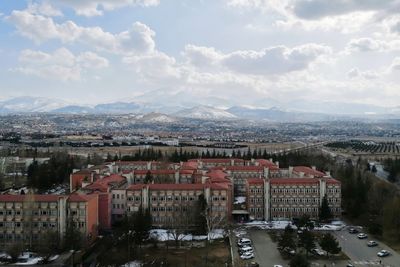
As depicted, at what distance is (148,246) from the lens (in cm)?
2259

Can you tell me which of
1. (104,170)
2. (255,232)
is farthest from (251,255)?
(104,170)

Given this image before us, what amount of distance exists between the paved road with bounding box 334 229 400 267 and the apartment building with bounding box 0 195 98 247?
485 inches

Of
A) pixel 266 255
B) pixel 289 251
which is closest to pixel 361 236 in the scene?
pixel 289 251

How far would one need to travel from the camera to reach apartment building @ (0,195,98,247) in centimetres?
2262

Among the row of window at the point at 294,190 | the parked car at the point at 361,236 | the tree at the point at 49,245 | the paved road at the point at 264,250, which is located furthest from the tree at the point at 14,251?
the parked car at the point at 361,236

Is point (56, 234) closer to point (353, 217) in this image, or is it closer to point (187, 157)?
point (353, 217)

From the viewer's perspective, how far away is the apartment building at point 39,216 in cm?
2262

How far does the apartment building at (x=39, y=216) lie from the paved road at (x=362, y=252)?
12.3m

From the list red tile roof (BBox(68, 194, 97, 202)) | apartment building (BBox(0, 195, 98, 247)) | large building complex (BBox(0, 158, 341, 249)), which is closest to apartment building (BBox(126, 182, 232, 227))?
large building complex (BBox(0, 158, 341, 249))

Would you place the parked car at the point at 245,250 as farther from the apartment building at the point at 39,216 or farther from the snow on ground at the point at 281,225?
the apartment building at the point at 39,216

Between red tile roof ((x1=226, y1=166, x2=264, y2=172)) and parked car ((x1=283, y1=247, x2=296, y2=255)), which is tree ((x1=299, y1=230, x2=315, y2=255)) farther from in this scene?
red tile roof ((x1=226, y1=166, x2=264, y2=172))

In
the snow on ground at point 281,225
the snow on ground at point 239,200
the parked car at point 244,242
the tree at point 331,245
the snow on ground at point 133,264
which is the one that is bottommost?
the snow on ground at point 133,264

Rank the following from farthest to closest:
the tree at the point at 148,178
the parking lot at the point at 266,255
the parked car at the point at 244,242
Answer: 1. the tree at the point at 148,178
2. the parked car at the point at 244,242
3. the parking lot at the point at 266,255

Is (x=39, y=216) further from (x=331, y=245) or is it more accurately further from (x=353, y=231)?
(x=353, y=231)
